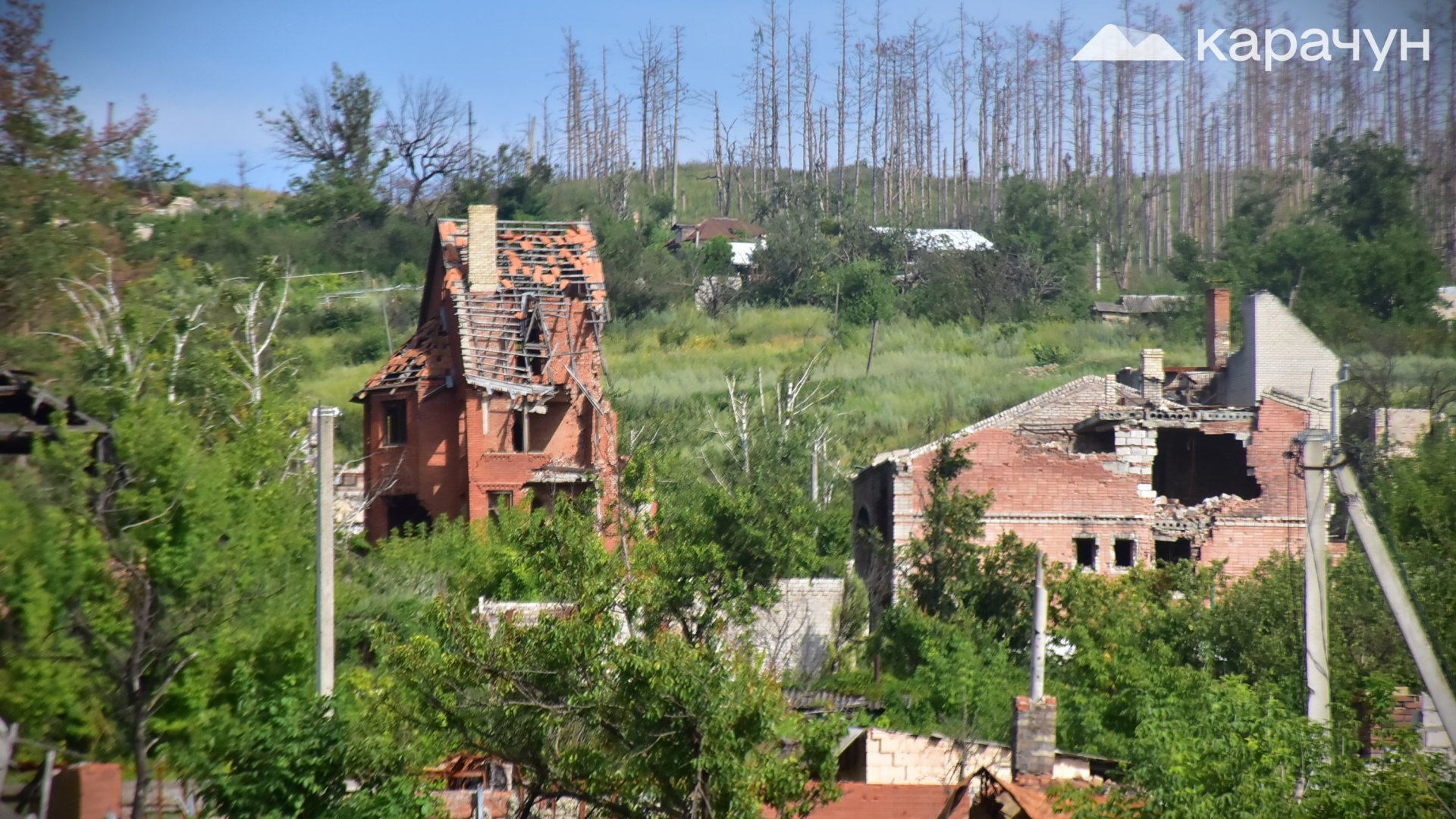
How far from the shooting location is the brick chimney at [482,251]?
37.8m

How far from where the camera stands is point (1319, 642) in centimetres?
1545

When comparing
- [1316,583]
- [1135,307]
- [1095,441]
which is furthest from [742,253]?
[1316,583]

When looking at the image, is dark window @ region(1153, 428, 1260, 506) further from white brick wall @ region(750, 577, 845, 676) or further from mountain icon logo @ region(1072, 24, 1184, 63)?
mountain icon logo @ region(1072, 24, 1184, 63)

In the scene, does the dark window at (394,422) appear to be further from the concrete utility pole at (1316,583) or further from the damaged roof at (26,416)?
the concrete utility pole at (1316,583)

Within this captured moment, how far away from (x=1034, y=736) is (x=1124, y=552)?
17803 mm

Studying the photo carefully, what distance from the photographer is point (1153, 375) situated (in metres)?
36.9

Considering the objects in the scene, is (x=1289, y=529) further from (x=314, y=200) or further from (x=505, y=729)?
(x=314, y=200)

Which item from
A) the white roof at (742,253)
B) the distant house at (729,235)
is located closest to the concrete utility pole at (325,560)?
the distant house at (729,235)

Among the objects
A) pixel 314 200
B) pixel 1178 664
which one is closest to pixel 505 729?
pixel 1178 664

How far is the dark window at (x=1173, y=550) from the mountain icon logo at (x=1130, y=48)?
59.0 meters

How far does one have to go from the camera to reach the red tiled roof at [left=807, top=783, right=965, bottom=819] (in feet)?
54.6

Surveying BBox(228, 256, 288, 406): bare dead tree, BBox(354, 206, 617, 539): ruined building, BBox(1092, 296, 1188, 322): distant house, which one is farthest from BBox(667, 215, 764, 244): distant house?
BBox(354, 206, 617, 539): ruined building

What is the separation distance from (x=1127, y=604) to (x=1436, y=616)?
6.70 m

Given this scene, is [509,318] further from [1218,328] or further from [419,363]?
[1218,328]
